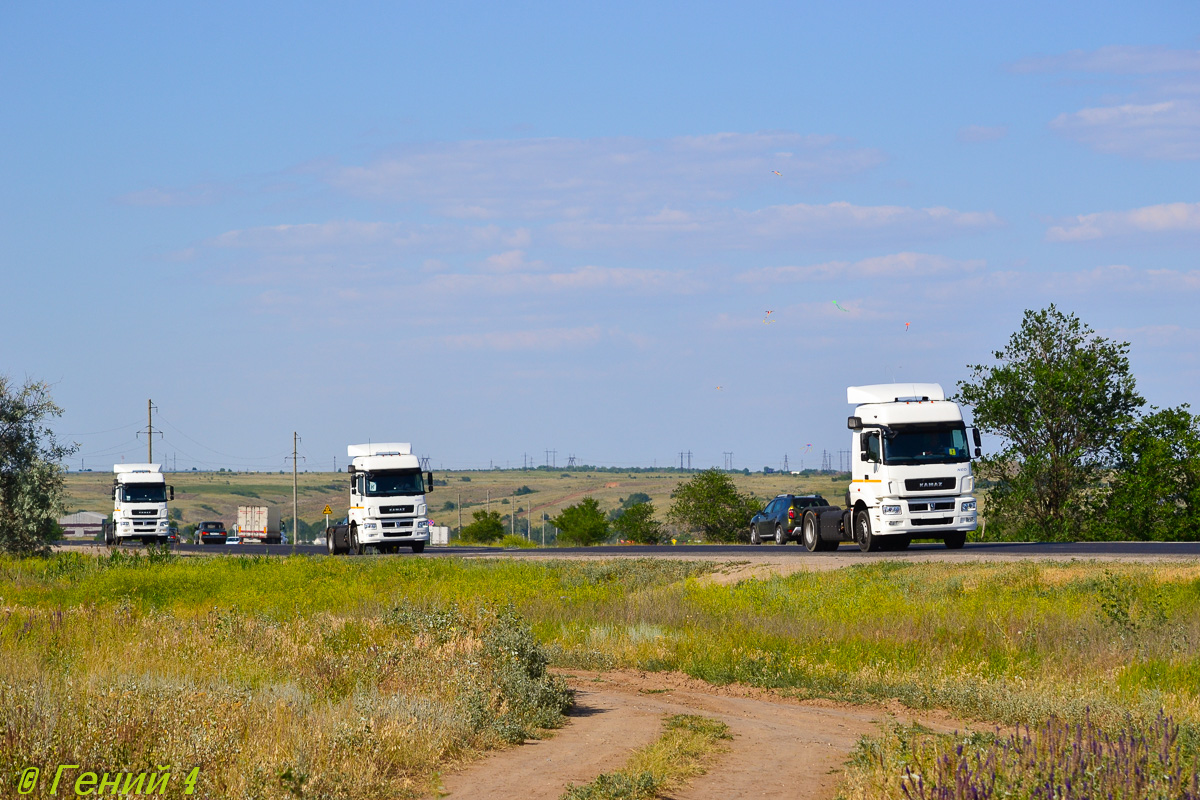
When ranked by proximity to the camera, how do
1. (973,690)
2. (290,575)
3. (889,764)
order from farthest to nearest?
(290,575) < (973,690) < (889,764)

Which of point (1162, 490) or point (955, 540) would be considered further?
point (1162, 490)

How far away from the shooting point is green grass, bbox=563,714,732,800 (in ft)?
28.2

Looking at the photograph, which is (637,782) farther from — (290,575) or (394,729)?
(290,575)

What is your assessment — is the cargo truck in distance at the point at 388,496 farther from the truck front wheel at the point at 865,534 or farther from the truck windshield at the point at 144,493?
the truck windshield at the point at 144,493

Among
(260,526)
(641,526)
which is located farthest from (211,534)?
(641,526)

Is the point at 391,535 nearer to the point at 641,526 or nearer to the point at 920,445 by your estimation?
the point at 920,445

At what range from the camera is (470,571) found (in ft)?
101

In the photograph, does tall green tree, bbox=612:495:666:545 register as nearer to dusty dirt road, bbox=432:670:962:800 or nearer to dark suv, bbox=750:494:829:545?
dark suv, bbox=750:494:829:545

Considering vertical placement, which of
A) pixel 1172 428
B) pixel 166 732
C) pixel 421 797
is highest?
pixel 1172 428

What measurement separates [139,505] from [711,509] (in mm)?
30205

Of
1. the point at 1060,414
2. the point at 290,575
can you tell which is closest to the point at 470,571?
the point at 290,575

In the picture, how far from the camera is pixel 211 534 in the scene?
7588 cm

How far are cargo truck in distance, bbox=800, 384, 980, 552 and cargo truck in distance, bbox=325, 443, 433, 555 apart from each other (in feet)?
58.8

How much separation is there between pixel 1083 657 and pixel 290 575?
20535 millimetres
